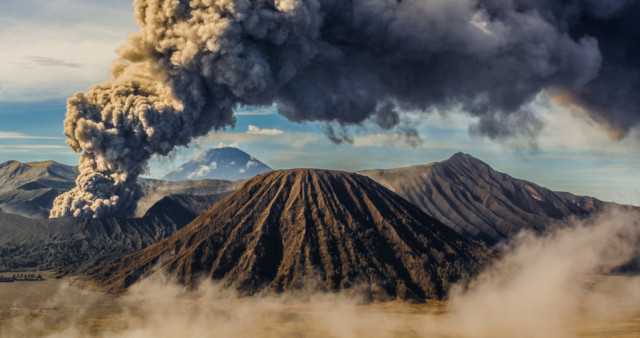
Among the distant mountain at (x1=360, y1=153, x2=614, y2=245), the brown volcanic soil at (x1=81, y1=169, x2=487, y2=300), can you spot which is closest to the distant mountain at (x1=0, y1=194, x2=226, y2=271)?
the brown volcanic soil at (x1=81, y1=169, x2=487, y2=300)

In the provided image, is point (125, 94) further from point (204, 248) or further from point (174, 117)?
point (204, 248)

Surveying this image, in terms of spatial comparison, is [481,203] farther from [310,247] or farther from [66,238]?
[66,238]

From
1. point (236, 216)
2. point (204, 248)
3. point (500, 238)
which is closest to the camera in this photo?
point (204, 248)

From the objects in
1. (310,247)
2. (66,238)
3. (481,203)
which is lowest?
(66,238)

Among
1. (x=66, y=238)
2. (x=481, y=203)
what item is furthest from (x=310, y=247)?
(x=481, y=203)

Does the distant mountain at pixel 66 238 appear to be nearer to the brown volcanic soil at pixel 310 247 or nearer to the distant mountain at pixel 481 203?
the brown volcanic soil at pixel 310 247

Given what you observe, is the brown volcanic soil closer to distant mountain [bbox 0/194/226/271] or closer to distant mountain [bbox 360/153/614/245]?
distant mountain [bbox 0/194/226/271]

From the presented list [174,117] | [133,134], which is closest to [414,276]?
[174,117]
